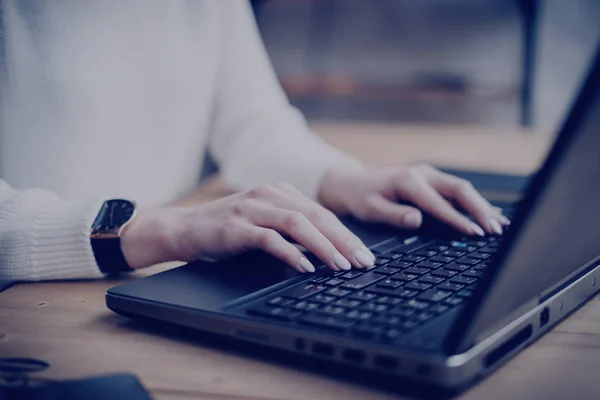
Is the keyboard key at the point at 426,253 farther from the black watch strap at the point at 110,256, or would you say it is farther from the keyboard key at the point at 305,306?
the black watch strap at the point at 110,256

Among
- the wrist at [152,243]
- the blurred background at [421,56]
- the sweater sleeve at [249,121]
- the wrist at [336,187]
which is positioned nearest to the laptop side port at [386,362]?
the wrist at [152,243]

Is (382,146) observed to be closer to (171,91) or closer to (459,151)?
(459,151)

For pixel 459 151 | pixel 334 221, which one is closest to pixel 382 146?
pixel 459 151

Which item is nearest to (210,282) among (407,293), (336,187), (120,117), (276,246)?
(276,246)

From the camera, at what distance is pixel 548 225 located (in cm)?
40

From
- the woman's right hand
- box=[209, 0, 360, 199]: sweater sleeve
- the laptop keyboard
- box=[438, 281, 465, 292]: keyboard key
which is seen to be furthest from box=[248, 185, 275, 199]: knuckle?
box=[209, 0, 360, 199]: sweater sleeve

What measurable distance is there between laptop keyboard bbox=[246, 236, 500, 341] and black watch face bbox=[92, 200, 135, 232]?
24 cm

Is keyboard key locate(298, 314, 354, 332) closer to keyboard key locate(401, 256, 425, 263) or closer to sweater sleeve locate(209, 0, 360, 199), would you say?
keyboard key locate(401, 256, 425, 263)

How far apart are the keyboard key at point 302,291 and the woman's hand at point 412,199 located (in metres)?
0.24

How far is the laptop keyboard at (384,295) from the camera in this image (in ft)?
1.53

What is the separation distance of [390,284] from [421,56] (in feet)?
7.92

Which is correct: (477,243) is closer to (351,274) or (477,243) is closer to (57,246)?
(351,274)

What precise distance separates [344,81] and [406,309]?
8.21 feet

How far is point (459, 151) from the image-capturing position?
4.76ft
